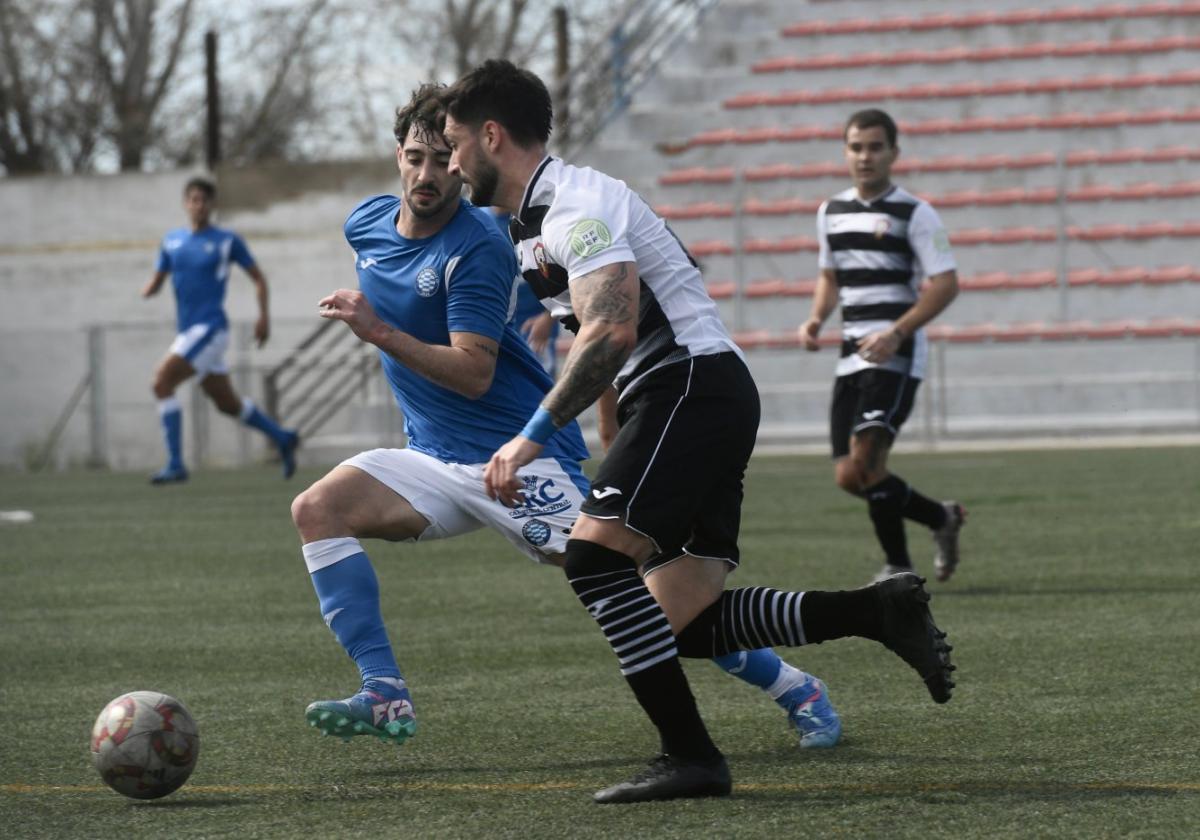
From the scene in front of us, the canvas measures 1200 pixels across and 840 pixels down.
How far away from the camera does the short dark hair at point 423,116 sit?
5375 millimetres

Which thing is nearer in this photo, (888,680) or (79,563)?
(888,680)

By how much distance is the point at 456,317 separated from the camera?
535cm

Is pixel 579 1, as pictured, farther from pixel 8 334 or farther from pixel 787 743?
pixel 787 743

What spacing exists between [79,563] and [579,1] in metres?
32.6

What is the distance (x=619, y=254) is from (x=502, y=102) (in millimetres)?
514

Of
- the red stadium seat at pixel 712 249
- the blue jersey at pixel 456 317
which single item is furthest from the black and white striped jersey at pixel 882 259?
the red stadium seat at pixel 712 249

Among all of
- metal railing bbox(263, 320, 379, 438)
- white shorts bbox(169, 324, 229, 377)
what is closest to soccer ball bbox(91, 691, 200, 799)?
white shorts bbox(169, 324, 229, 377)

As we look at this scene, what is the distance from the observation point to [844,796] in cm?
436

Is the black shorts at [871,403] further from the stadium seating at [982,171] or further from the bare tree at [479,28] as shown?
the bare tree at [479,28]

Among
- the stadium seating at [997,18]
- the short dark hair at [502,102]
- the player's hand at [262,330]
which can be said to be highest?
the stadium seating at [997,18]

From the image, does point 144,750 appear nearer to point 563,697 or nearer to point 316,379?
point 563,697

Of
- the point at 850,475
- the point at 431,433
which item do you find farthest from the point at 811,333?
the point at 431,433

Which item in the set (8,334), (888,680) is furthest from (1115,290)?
(888,680)

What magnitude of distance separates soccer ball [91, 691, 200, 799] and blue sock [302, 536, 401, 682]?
0.65 meters
